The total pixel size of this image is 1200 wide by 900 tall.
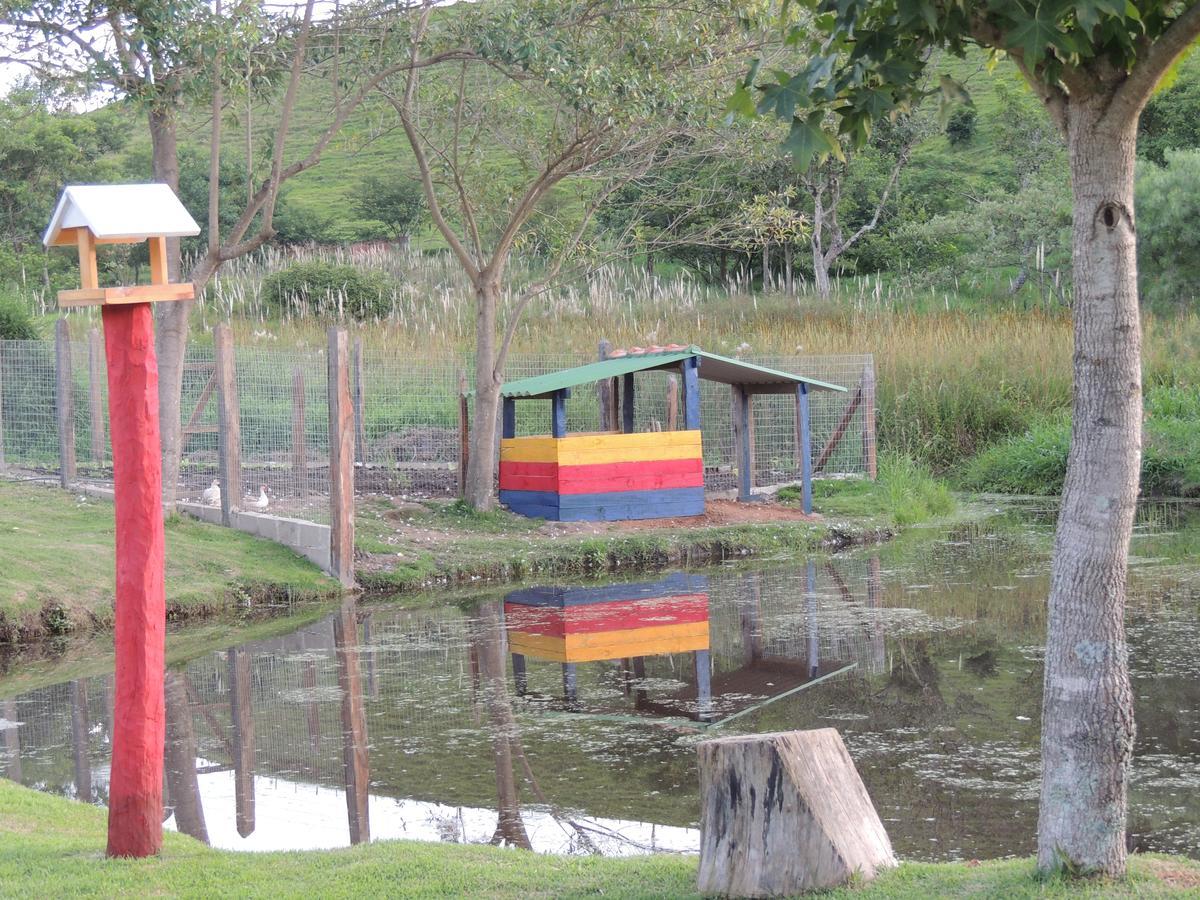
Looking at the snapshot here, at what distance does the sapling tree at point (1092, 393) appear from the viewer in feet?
13.5

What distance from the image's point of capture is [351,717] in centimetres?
888

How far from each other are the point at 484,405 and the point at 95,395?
15.9 ft

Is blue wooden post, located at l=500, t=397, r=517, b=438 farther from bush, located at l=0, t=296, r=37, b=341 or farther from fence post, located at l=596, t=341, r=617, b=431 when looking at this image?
bush, located at l=0, t=296, r=37, b=341

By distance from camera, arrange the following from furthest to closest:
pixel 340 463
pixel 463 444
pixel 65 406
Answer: pixel 463 444
pixel 65 406
pixel 340 463

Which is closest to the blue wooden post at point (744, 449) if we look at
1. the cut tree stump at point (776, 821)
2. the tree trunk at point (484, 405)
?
the tree trunk at point (484, 405)

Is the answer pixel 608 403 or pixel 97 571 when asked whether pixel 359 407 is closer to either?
pixel 608 403

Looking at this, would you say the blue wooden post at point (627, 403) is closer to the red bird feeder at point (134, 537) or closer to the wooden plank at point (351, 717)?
the wooden plank at point (351, 717)

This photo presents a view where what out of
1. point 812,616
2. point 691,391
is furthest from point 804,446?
point 812,616

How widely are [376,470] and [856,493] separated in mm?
6902

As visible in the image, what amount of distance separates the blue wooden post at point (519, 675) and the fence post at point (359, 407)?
8802mm

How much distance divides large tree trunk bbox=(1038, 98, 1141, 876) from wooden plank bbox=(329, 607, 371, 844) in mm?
3006

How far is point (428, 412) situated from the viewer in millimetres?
19875

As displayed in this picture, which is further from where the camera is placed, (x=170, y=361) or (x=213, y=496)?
(x=213, y=496)

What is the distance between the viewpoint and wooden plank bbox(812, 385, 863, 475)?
21.0 metres
